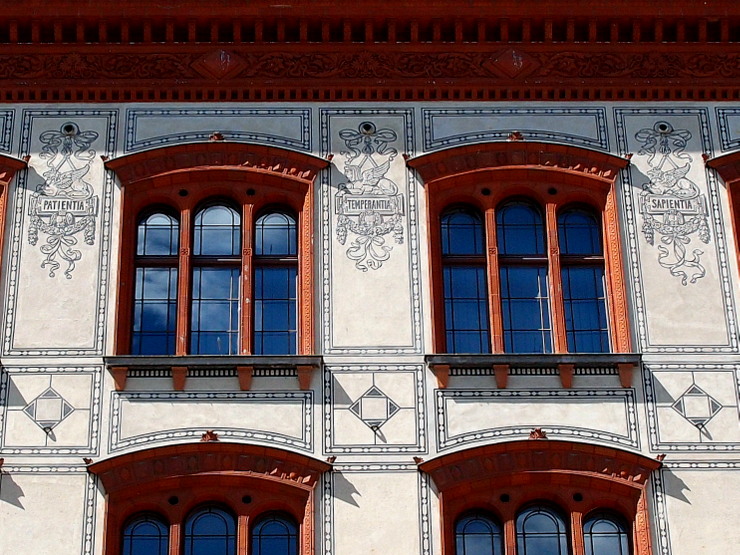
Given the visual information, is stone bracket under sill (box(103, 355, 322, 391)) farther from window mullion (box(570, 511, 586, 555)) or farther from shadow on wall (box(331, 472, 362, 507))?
window mullion (box(570, 511, 586, 555))

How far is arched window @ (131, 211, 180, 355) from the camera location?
20.2 metres

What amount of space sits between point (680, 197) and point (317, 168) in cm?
466

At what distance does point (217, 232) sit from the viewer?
20953 mm

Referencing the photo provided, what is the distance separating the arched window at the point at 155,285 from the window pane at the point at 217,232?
0.29 m

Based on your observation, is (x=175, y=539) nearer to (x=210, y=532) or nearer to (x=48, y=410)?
(x=210, y=532)

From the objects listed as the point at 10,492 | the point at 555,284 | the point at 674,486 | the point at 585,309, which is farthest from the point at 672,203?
the point at 10,492

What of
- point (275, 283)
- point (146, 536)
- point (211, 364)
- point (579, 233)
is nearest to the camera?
point (146, 536)

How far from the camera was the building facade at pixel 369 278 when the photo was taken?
19.1m

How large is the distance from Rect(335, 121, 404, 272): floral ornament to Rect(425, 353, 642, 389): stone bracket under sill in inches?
64.1

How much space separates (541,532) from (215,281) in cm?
511

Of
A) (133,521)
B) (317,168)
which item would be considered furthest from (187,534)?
(317,168)

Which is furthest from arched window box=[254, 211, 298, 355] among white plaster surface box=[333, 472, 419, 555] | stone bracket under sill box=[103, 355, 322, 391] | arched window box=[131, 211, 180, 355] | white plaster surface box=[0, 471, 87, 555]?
white plaster surface box=[0, 471, 87, 555]

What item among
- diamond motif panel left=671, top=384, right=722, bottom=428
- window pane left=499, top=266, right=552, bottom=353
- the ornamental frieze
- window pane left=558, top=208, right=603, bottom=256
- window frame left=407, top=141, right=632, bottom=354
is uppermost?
the ornamental frieze

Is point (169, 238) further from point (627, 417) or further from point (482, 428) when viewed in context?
point (627, 417)
